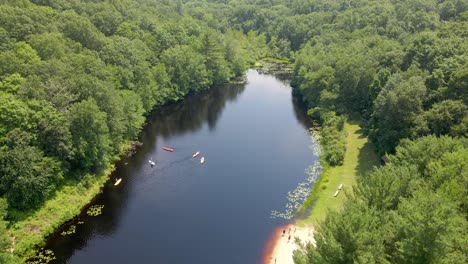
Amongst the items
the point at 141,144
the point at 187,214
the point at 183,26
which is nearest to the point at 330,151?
the point at 187,214

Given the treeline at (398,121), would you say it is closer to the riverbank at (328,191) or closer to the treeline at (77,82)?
the riverbank at (328,191)

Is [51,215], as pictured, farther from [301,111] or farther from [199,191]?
[301,111]

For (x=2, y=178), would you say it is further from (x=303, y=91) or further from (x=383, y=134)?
(x=303, y=91)

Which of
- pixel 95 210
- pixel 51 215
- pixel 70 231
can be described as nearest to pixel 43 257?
pixel 70 231

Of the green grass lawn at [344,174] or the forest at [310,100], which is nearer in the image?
the forest at [310,100]

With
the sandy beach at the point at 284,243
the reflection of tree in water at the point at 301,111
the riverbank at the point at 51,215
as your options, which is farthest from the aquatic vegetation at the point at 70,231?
the reflection of tree in water at the point at 301,111

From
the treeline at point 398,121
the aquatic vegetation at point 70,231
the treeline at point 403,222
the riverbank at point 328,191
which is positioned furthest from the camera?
the aquatic vegetation at point 70,231

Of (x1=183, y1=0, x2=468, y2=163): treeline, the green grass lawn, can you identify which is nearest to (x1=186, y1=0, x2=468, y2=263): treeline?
(x1=183, y1=0, x2=468, y2=163): treeline
